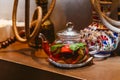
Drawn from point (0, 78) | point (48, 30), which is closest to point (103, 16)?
point (48, 30)

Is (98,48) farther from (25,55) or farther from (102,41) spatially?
(25,55)

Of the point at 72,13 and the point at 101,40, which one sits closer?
the point at 101,40

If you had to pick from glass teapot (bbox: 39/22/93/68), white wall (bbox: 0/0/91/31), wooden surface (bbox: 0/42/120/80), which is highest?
white wall (bbox: 0/0/91/31)

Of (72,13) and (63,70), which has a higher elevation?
(72,13)

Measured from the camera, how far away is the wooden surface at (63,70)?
64 cm

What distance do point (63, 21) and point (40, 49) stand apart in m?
0.16

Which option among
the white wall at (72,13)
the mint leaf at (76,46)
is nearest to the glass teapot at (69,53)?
the mint leaf at (76,46)

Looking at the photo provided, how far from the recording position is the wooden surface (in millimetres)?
641

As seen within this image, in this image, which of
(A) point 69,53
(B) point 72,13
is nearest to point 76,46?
(A) point 69,53

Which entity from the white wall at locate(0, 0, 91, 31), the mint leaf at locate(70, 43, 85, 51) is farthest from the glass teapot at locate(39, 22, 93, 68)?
the white wall at locate(0, 0, 91, 31)

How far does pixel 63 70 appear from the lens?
0.67m

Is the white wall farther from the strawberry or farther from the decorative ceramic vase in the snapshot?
the strawberry

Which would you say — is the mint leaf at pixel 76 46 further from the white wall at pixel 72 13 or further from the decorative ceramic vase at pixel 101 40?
the white wall at pixel 72 13

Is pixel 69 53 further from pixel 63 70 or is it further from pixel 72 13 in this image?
pixel 72 13
